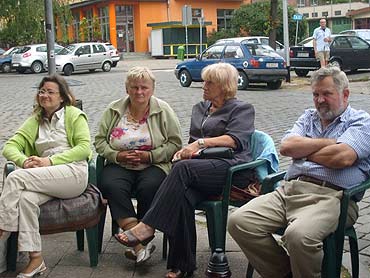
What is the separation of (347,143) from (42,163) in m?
2.06

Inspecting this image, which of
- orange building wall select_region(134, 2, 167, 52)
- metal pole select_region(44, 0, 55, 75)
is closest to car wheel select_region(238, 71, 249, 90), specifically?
metal pole select_region(44, 0, 55, 75)

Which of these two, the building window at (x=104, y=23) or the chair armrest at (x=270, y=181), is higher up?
the building window at (x=104, y=23)

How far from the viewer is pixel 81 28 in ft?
156

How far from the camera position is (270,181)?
3.98 meters

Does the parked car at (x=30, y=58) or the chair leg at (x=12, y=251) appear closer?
the chair leg at (x=12, y=251)

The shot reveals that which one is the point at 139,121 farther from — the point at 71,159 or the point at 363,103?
the point at 363,103

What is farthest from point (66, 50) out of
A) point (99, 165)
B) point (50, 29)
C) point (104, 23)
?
point (99, 165)

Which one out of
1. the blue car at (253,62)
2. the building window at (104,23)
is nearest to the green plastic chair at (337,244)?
the blue car at (253,62)

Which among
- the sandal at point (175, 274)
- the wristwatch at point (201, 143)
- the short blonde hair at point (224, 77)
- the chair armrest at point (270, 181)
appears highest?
the short blonde hair at point (224, 77)

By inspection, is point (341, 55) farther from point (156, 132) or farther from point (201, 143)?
point (201, 143)

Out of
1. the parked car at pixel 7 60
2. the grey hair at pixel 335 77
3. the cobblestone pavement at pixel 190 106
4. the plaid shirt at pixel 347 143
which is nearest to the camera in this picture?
the plaid shirt at pixel 347 143

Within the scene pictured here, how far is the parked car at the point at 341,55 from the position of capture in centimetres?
2167

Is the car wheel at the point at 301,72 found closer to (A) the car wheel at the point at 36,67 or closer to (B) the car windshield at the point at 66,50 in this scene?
(B) the car windshield at the point at 66,50

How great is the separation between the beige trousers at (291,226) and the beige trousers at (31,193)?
117 centimetres
